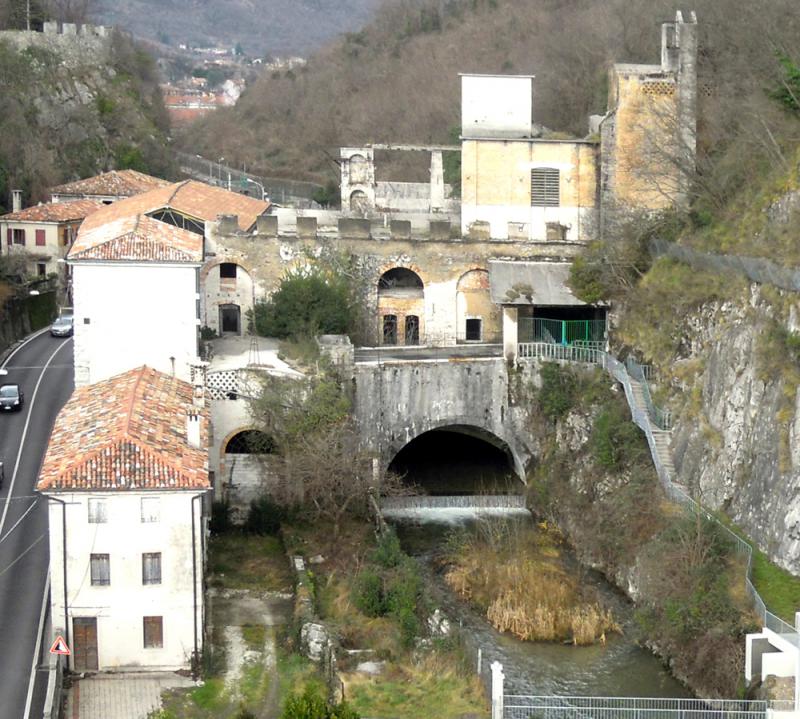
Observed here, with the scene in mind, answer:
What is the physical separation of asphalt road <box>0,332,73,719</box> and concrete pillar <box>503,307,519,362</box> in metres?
14.9

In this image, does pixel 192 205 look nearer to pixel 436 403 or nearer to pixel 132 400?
pixel 436 403

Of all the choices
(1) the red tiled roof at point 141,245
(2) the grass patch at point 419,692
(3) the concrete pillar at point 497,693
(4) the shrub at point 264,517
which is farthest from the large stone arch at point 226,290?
(3) the concrete pillar at point 497,693

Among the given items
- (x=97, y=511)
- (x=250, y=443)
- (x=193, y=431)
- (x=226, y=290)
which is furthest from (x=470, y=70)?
(x=97, y=511)

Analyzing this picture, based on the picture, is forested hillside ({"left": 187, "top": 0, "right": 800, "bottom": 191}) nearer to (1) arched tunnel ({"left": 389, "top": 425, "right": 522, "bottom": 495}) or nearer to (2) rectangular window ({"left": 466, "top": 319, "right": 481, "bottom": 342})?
(2) rectangular window ({"left": 466, "top": 319, "right": 481, "bottom": 342})

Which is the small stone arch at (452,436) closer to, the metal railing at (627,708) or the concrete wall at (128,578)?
the concrete wall at (128,578)

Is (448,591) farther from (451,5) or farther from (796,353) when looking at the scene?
(451,5)

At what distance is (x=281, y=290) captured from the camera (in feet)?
176

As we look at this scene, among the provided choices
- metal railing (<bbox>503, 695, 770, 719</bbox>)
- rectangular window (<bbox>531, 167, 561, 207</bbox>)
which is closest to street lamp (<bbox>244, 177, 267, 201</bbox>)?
rectangular window (<bbox>531, 167, 561, 207</bbox>)

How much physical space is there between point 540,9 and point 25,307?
45.4 metres

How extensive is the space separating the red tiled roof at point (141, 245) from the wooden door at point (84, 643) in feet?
44.2

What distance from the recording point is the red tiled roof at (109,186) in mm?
80688

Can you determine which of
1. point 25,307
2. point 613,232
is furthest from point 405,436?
point 25,307

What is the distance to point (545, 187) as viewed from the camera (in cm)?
5606

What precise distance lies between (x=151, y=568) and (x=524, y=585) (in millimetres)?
9975
